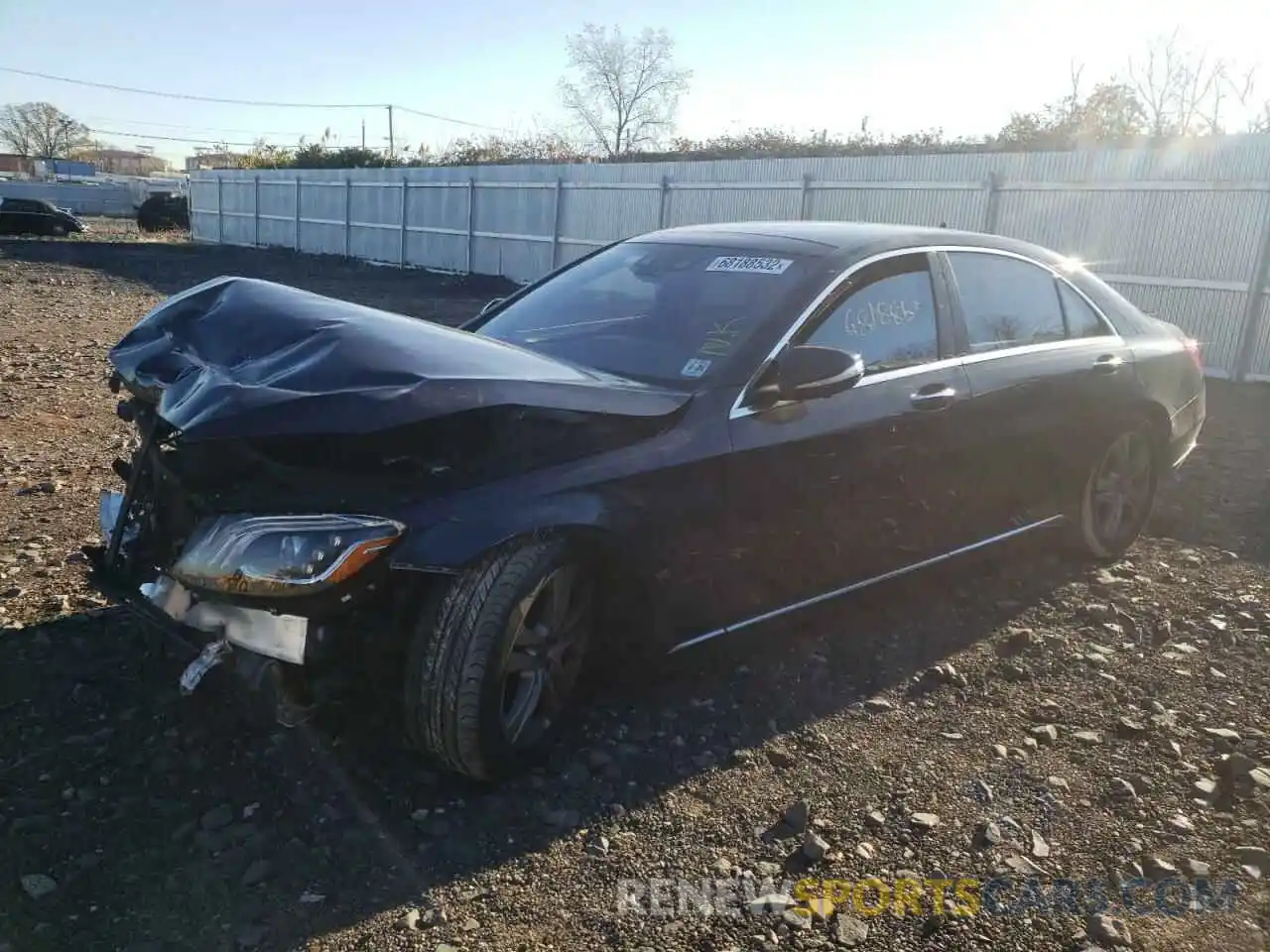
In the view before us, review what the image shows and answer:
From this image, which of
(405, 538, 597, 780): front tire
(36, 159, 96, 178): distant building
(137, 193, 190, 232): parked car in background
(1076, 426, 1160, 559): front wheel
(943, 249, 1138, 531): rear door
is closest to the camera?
(405, 538, 597, 780): front tire

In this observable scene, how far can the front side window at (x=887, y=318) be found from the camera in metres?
3.79

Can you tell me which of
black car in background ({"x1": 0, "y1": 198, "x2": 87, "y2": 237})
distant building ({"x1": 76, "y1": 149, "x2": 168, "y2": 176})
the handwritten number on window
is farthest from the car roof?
distant building ({"x1": 76, "y1": 149, "x2": 168, "y2": 176})

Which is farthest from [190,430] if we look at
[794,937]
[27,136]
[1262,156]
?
[27,136]

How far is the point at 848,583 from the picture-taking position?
386 centimetres

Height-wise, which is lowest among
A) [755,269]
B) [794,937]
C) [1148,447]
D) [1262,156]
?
[794,937]

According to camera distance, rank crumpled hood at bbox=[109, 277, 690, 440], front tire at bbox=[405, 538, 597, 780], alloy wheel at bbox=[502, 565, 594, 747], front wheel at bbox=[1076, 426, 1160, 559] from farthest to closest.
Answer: front wheel at bbox=[1076, 426, 1160, 559] < alloy wheel at bbox=[502, 565, 594, 747] < front tire at bbox=[405, 538, 597, 780] < crumpled hood at bbox=[109, 277, 690, 440]

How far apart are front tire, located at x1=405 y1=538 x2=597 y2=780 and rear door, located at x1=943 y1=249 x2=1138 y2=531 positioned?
2098mm

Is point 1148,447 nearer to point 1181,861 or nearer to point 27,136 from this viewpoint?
point 1181,861

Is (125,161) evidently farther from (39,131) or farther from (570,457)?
(570,457)

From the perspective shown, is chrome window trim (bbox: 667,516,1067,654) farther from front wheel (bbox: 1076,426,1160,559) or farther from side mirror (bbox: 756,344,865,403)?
side mirror (bbox: 756,344,865,403)

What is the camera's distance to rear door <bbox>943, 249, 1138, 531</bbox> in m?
4.32

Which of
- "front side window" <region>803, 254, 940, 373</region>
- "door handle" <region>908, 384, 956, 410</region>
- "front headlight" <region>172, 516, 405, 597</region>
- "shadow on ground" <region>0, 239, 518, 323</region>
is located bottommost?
"shadow on ground" <region>0, 239, 518, 323</region>

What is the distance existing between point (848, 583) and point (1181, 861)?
1382 millimetres

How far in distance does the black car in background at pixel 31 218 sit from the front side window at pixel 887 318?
40.1 meters
